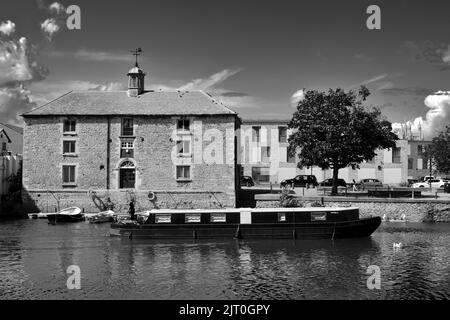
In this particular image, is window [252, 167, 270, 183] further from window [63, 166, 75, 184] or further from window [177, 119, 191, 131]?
window [63, 166, 75, 184]

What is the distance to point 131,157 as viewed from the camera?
50.9m

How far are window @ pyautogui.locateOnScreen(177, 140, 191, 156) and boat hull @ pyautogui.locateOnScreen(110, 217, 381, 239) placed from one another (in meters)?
15.0

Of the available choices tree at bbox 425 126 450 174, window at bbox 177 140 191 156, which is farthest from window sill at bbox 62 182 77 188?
tree at bbox 425 126 450 174

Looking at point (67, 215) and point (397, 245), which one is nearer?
point (397, 245)

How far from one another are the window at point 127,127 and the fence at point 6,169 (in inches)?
532

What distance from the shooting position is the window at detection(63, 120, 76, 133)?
51469mm

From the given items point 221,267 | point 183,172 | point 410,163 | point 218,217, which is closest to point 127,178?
point 183,172

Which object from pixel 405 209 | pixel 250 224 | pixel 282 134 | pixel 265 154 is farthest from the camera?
pixel 265 154

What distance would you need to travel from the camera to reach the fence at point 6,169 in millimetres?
53094

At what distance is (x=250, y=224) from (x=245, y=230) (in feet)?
1.84

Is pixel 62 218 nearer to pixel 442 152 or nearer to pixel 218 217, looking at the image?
pixel 218 217

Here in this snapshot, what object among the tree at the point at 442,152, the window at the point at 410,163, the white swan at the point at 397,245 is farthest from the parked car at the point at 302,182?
the white swan at the point at 397,245

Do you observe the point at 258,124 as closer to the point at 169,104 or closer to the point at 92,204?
the point at 169,104

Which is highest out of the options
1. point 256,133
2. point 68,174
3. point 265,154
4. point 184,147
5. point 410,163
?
point 256,133
